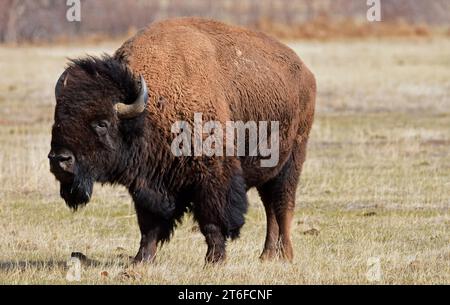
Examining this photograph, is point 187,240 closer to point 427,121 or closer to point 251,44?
point 251,44

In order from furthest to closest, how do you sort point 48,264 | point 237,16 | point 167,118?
1. point 237,16
2. point 48,264
3. point 167,118

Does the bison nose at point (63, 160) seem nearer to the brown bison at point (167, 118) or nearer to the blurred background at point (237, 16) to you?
the brown bison at point (167, 118)

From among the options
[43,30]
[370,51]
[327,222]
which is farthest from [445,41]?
[327,222]

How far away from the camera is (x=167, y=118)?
34.4 feet

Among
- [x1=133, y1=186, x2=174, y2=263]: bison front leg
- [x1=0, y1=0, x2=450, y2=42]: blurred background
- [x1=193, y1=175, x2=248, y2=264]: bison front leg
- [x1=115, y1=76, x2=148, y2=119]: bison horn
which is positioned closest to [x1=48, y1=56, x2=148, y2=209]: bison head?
[x1=115, y1=76, x2=148, y2=119]: bison horn

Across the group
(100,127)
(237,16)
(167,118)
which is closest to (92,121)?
(100,127)

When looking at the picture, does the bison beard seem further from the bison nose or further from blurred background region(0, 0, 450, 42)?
blurred background region(0, 0, 450, 42)

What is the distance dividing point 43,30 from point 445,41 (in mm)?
21435

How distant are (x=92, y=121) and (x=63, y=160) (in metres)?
0.48

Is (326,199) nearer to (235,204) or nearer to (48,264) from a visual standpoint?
(235,204)

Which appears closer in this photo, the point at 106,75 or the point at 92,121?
the point at 92,121

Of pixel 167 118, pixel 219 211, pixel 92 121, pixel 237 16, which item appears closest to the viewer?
pixel 92 121
